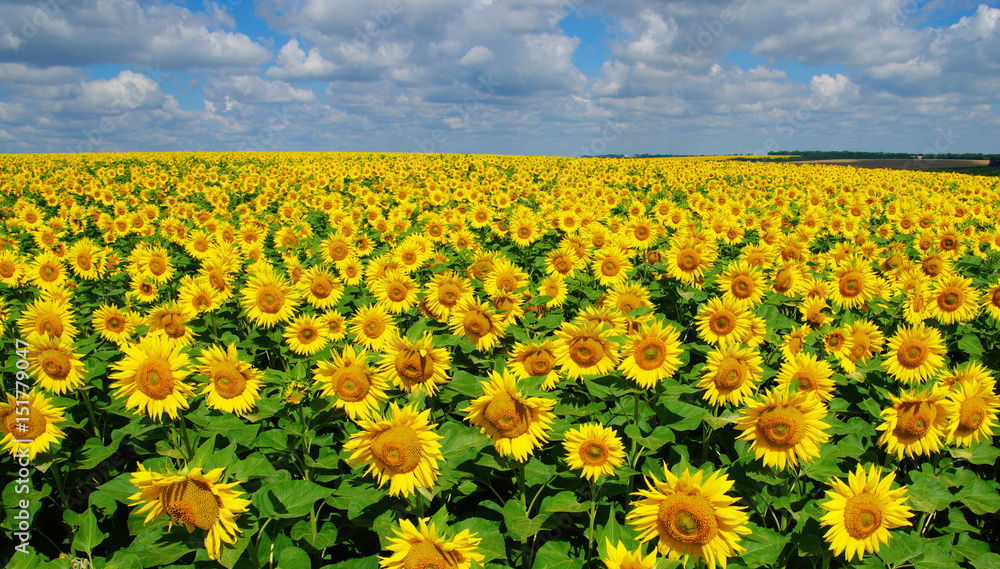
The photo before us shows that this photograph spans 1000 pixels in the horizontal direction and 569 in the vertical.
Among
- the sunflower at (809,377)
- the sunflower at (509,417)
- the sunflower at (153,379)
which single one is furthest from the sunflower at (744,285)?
the sunflower at (153,379)

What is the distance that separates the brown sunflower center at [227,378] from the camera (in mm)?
3555

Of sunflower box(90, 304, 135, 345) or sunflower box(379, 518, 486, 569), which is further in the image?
sunflower box(90, 304, 135, 345)

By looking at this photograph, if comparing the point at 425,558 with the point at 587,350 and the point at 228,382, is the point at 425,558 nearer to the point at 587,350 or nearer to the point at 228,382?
the point at 587,350

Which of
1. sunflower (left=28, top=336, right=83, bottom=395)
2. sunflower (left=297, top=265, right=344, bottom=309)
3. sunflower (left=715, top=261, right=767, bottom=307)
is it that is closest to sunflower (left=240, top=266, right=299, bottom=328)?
sunflower (left=297, top=265, right=344, bottom=309)

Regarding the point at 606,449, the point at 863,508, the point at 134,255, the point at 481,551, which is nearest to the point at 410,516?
the point at 481,551

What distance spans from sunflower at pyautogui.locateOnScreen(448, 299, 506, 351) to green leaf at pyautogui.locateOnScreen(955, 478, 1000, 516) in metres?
3.58

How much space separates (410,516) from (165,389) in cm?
193

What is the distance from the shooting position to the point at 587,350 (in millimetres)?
3881

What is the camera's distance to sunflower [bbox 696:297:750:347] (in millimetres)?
4500

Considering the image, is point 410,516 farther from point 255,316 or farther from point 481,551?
point 255,316

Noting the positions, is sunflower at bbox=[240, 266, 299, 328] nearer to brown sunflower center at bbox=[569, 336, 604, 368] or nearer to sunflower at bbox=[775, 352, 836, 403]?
brown sunflower center at bbox=[569, 336, 604, 368]

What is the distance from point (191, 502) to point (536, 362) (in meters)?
2.37

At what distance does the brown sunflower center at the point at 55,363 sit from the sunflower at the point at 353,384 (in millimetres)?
2153

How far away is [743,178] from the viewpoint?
2273 cm
